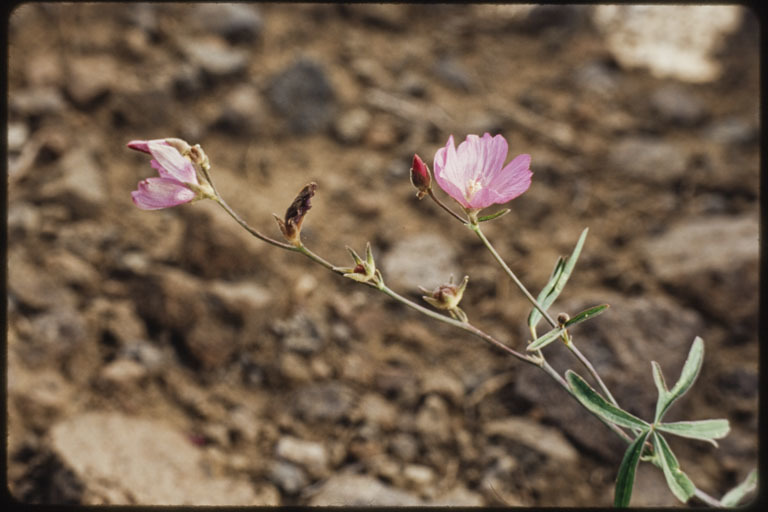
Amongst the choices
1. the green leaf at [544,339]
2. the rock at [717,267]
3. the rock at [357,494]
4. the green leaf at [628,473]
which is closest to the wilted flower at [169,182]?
the green leaf at [544,339]

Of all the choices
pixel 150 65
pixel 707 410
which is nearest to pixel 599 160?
pixel 707 410

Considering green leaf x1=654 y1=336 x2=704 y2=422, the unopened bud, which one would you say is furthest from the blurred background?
the unopened bud

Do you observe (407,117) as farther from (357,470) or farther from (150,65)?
(357,470)

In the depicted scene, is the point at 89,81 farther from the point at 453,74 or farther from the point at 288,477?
the point at 288,477

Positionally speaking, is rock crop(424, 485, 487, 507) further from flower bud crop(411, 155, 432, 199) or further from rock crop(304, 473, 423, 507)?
flower bud crop(411, 155, 432, 199)

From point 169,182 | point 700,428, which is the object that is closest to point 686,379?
point 700,428

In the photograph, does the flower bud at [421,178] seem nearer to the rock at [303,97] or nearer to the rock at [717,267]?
the rock at [717,267]

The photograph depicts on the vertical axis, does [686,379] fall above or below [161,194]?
below
